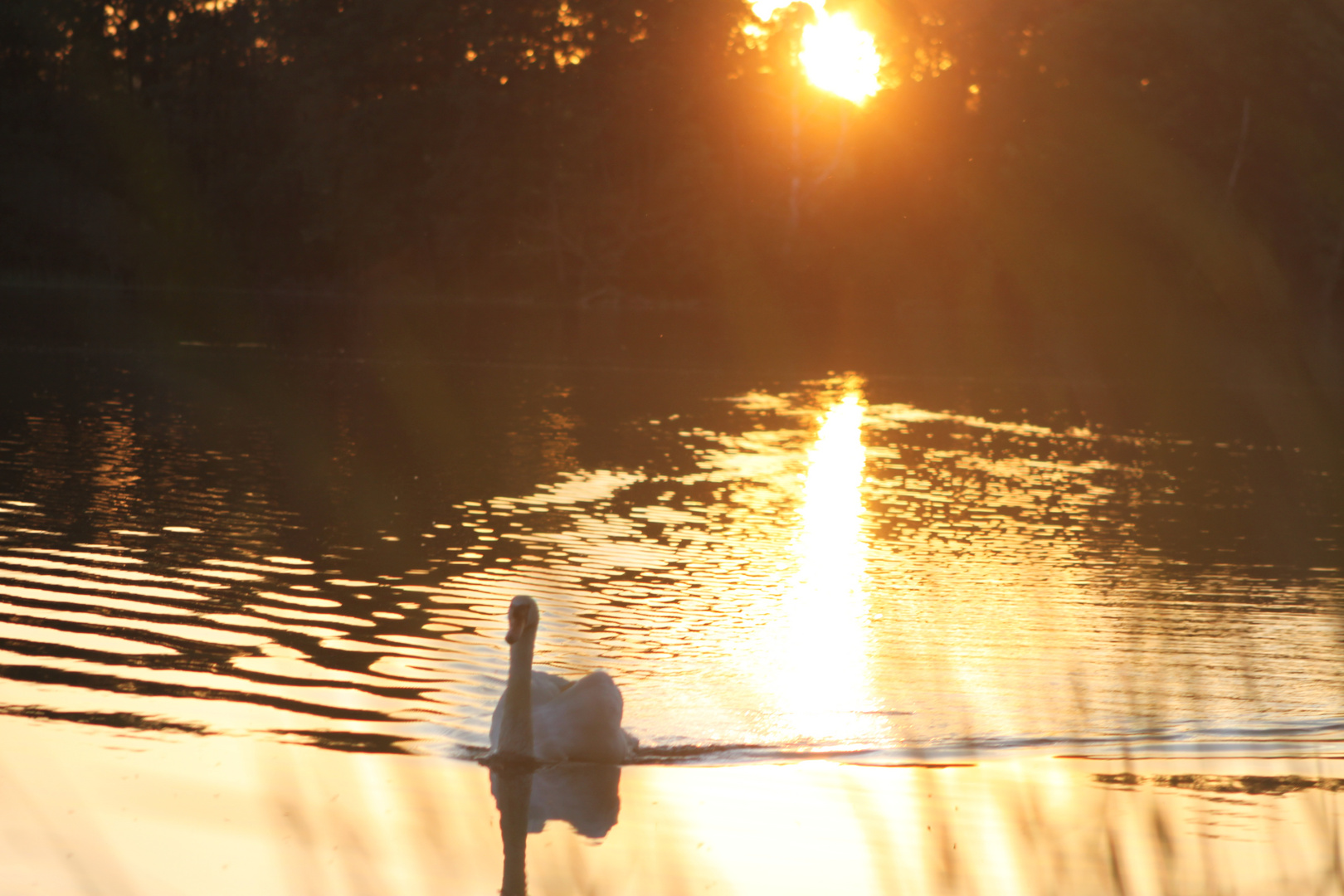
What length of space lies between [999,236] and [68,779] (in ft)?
183

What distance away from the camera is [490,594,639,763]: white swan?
24.1 feet

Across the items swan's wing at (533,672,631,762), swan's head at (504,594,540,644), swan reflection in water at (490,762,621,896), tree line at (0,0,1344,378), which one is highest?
tree line at (0,0,1344,378)

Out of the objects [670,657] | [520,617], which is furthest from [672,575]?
[520,617]

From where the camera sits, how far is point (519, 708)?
7352 mm

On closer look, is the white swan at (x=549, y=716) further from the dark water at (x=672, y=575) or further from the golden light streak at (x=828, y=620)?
the golden light streak at (x=828, y=620)

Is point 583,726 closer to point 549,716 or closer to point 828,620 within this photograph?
point 549,716

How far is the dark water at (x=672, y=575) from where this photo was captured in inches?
332

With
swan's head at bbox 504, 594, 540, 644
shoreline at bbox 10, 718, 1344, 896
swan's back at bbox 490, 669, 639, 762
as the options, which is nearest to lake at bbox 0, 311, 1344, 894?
shoreline at bbox 10, 718, 1344, 896

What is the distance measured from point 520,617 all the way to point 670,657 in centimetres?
248

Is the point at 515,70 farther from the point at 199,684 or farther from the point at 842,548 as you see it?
the point at 199,684

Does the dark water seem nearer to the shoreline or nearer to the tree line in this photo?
the shoreline

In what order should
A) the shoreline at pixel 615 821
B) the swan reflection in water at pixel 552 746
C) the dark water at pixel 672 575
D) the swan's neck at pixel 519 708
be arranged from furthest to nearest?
1. the dark water at pixel 672 575
2. the swan's neck at pixel 519 708
3. the swan reflection in water at pixel 552 746
4. the shoreline at pixel 615 821

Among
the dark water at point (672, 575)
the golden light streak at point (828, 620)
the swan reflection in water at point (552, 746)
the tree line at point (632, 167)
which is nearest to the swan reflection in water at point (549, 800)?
the swan reflection in water at point (552, 746)

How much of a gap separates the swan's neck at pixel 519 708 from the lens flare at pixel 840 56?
187 ft
